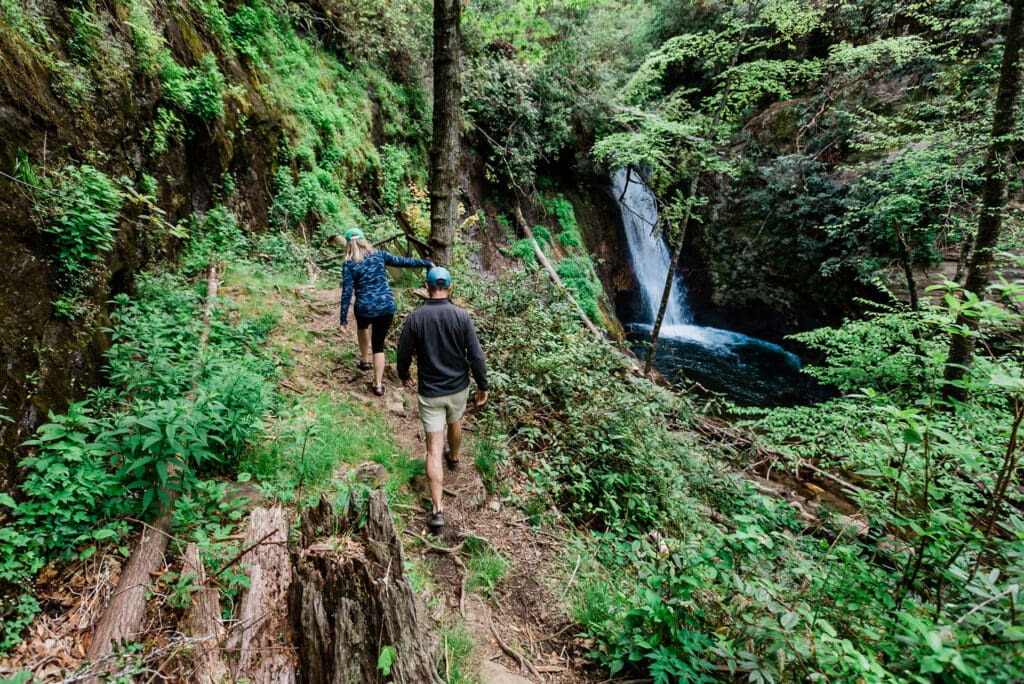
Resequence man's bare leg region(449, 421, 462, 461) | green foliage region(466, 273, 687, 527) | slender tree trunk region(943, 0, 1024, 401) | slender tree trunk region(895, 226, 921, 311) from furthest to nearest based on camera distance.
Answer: slender tree trunk region(895, 226, 921, 311) → slender tree trunk region(943, 0, 1024, 401) → green foliage region(466, 273, 687, 527) → man's bare leg region(449, 421, 462, 461)


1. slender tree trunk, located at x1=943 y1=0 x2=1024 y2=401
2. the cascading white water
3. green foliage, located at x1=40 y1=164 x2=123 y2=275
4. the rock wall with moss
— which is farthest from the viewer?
the cascading white water

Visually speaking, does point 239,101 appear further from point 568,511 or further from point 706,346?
point 706,346

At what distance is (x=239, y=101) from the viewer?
7418 millimetres

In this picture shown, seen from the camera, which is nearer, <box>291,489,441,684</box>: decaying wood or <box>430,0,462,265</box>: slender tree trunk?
<box>291,489,441,684</box>: decaying wood

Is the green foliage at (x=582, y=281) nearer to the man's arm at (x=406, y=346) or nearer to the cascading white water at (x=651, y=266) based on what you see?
the cascading white water at (x=651, y=266)

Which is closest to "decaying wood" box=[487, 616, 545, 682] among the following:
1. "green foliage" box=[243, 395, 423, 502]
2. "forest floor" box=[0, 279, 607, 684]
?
"forest floor" box=[0, 279, 607, 684]

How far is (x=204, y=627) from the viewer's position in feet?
7.44

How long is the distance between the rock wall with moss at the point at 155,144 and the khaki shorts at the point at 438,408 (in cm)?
253

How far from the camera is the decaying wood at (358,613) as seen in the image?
204 cm

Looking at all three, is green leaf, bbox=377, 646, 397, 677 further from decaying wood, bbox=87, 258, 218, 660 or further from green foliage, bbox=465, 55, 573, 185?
green foliage, bbox=465, 55, 573, 185

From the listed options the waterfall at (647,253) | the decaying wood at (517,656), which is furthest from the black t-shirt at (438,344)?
the waterfall at (647,253)

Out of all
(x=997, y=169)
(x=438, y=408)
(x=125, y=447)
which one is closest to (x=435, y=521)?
(x=438, y=408)

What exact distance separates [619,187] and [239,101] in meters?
17.1

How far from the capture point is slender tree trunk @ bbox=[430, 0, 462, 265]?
4.91 metres
